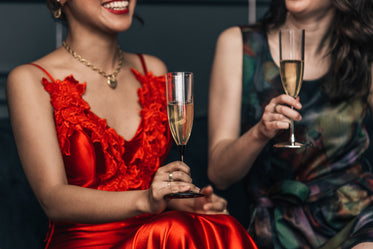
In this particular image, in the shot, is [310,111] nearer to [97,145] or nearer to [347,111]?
[347,111]

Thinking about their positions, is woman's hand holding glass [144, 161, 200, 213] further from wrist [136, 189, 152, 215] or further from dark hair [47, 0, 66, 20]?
dark hair [47, 0, 66, 20]

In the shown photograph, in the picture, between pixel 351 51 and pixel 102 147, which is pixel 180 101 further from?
pixel 351 51

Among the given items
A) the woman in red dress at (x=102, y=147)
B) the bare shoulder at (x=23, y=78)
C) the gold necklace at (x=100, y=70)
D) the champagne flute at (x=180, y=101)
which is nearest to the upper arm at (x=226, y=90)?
the woman in red dress at (x=102, y=147)

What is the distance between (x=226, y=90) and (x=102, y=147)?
0.51 meters

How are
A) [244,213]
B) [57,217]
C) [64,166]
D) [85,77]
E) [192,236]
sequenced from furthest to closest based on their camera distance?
[244,213], [85,77], [64,166], [57,217], [192,236]

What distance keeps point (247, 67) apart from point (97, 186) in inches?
28.2

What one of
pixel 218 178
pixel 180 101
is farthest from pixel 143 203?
pixel 218 178

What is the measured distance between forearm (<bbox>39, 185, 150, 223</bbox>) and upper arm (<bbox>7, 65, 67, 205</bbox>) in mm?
48

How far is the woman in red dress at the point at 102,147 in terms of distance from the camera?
157 cm

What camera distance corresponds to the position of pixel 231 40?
2115 millimetres

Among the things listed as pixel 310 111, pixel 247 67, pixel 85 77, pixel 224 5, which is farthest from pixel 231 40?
pixel 224 5

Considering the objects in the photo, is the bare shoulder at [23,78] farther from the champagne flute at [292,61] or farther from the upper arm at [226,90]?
the champagne flute at [292,61]

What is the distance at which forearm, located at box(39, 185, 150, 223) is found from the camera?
1.60 m

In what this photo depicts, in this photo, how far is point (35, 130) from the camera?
5.82ft
